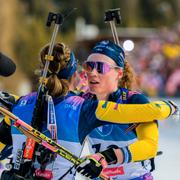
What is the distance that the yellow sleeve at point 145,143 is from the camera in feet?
11.6

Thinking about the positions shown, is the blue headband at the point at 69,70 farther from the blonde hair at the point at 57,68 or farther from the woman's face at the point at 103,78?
the woman's face at the point at 103,78

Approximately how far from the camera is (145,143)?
356cm

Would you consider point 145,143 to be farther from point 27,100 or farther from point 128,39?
point 128,39

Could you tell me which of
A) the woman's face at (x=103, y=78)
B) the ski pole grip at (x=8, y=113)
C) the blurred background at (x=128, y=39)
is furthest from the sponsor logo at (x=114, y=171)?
the blurred background at (x=128, y=39)

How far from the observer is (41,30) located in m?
25.0

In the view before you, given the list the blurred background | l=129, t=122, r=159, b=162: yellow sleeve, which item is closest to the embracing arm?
l=129, t=122, r=159, b=162: yellow sleeve

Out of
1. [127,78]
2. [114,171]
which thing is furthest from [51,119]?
[127,78]

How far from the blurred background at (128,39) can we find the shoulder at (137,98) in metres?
0.99

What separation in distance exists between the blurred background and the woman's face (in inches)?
34.0

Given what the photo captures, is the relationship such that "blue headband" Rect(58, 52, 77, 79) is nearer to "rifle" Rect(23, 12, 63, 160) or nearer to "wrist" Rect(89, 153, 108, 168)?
"rifle" Rect(23, 12, 63, 160)

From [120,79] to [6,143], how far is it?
0.77 m

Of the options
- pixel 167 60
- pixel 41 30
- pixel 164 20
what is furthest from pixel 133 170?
pixel 164 20

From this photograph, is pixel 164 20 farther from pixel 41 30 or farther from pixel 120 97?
pixel 120 97

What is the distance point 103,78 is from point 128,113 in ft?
1.71
